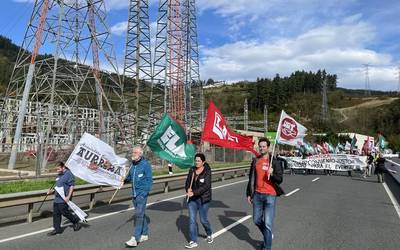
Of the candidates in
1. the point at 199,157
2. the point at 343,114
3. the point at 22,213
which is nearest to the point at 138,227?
the point at 199,157

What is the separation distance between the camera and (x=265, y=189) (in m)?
7.80

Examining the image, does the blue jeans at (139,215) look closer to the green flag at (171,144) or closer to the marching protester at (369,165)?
the green flag at (171,144)

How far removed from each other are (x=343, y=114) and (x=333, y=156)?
164 m

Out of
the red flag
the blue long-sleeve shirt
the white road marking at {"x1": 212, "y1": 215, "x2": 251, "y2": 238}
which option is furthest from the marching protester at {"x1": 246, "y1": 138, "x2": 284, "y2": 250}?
the red flag

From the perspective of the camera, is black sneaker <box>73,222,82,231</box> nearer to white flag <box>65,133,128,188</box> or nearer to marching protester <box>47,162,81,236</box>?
marching protester <box>47,162,81,236</box>

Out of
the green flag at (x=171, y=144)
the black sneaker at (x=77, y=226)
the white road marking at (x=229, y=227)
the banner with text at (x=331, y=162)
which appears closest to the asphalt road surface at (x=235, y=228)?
the white road marking at (x=229, y=227)

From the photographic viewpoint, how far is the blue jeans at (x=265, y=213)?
7.68 meters

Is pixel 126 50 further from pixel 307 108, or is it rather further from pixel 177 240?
pixel 307 108

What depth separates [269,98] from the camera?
169125 mm

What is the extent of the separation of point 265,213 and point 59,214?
13.8ft

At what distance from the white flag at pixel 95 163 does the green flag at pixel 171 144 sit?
0.98 meters

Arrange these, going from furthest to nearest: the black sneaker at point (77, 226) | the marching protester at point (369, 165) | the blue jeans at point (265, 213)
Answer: the marching protester at point (369, 165), the black sneaker at point (77, 226), the blue jeans at point (265, 213)

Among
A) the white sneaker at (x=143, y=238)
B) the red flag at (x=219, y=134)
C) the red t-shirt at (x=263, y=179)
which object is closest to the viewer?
the red t-shirt at (x=263, y=179)

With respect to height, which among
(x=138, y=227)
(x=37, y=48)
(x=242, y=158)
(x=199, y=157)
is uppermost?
(x=37, y=48)
